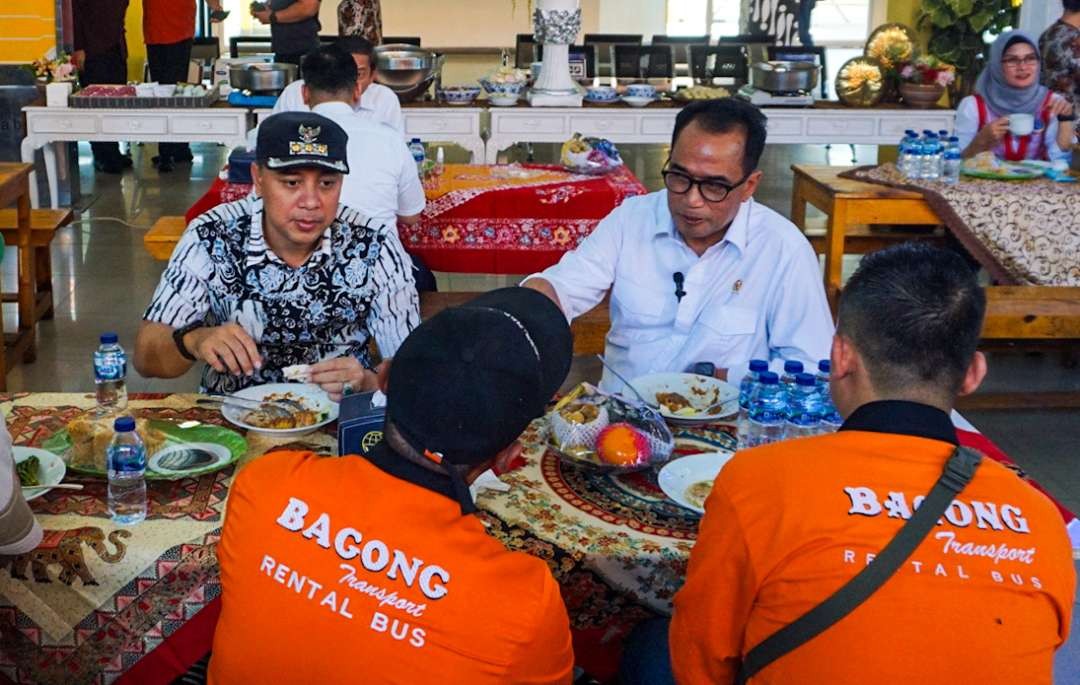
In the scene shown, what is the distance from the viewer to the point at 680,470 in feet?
7.55

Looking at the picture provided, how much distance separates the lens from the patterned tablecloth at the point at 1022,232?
16.6 ft

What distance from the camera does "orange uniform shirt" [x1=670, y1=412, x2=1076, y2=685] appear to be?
148cm

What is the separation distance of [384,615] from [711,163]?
1.69 meters

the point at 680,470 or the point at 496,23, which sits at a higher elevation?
the point at 496,23

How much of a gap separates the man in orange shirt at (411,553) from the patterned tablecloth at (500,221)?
3511 millimetres

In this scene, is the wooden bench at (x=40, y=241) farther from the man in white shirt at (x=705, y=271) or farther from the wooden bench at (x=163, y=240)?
the man in white shirt at (x=705, y=271)

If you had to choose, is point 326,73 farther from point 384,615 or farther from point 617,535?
point 384,615

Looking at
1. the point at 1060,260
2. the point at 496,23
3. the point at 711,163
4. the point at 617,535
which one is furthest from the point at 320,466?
the point at 496,23

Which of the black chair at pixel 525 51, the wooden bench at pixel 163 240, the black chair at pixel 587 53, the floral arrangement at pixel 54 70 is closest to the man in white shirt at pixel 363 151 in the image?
the wooden bench at pixel 163 240

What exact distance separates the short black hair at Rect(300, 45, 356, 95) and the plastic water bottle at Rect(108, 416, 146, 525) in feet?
9.02

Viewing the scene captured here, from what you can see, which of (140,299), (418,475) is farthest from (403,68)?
(418,475)

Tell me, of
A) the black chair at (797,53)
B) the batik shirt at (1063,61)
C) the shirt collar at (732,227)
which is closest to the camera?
the shirt collar at (732,227)

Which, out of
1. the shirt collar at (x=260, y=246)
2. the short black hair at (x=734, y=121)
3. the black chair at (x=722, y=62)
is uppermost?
the black chair at (x=722, y=62)

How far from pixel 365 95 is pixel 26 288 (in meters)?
1.72
